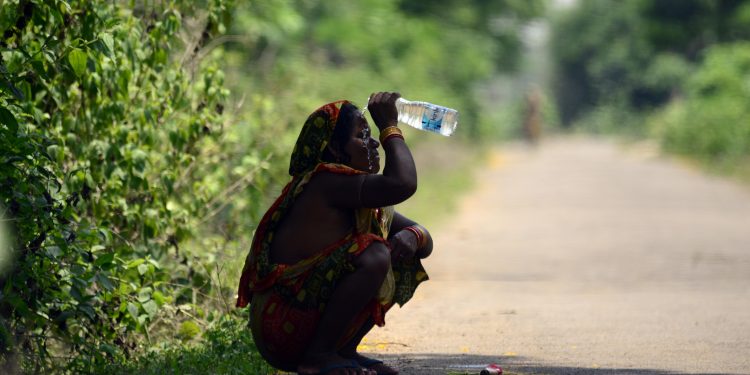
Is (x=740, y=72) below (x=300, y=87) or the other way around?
the other way around

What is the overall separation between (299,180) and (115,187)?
2.20 meters

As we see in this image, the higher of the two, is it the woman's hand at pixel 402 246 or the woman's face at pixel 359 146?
the woman's face at pixel 359 146

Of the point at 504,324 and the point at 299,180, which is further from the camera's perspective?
the point at 504,324

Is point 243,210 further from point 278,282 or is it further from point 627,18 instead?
point 627,18

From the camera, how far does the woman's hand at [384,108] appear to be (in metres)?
5.11

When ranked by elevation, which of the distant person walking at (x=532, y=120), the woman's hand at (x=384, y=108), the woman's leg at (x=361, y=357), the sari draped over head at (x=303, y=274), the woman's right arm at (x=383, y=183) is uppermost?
the distant person walking at (x=532, y=120)

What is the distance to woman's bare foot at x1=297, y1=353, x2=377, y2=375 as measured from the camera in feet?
16.5

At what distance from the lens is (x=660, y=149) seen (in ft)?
122

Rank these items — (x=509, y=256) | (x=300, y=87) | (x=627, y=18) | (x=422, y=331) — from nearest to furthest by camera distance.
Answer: (x=422, y=331), (x=509, y=256), (x=300, y=87), (x=627, y=18)

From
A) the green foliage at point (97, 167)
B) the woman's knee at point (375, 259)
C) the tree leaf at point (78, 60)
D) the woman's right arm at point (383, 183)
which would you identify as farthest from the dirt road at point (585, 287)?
the tree leaf at point (78, 60)

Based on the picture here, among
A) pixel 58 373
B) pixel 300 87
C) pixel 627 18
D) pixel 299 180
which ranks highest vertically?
pixel 627 18

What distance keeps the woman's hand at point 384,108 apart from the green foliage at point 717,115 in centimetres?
2206

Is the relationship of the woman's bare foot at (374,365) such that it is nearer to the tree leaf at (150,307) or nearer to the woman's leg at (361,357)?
the woman's leg at (361,357)

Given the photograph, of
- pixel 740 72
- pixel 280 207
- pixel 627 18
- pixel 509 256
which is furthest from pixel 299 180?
pixel 627 18
